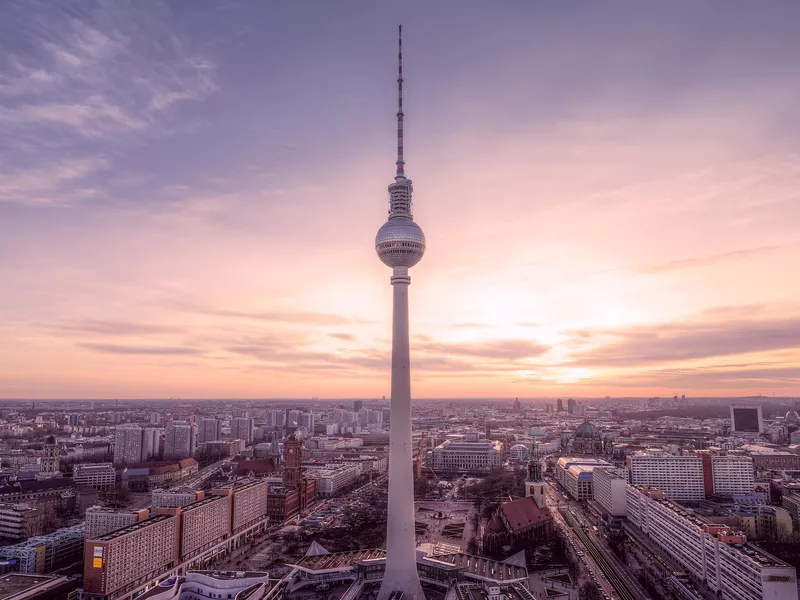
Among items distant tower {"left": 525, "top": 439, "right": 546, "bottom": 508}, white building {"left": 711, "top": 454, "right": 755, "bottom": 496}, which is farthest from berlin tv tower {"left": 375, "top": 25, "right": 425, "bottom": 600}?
white building {"left": 711, "top": 454, "right": 755, "bottom": 496}

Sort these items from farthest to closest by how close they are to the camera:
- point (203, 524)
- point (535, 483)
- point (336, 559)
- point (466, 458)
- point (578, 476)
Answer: point (466, 458) → point (578, 476) → point (535, 483) → point (203, 524) → point (336, 559)

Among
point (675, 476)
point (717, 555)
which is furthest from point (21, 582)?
point (675, 476)

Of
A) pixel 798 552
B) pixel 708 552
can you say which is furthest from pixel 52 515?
pixel 798 552

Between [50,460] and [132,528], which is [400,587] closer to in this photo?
[132,528]

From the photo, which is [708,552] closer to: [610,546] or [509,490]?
[610,546]

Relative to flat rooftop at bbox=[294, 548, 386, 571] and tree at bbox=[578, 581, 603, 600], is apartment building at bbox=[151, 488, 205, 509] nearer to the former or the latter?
flat rooftop at bbox=[294, 548, 386, 571]

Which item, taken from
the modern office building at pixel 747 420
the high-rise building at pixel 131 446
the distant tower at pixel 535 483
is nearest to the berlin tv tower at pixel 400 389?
the distant tower at pixel 535 483

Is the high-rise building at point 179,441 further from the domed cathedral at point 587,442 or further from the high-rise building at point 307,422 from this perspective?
the domed cathedral at point 587,442

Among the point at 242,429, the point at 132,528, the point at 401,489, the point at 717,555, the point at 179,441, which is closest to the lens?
the point at 401,489
